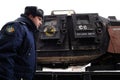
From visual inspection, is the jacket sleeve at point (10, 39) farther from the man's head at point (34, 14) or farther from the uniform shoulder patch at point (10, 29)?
the man's head at point (34, 14)

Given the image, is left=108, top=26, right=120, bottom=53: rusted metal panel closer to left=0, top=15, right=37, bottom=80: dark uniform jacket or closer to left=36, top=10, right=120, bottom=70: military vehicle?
left=36, top=10, right=120, bottom=70: military vehicle

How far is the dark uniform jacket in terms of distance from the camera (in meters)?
2.60

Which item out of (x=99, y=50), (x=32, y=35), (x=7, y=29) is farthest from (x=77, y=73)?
(x=7, y=29)

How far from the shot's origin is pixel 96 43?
5.47m

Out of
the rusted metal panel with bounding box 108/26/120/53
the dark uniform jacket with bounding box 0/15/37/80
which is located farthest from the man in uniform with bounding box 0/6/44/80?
the rusted metal panel with bounding box 108/26/120/53

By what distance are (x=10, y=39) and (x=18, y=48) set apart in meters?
0.14

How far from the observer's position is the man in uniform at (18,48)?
261 cm

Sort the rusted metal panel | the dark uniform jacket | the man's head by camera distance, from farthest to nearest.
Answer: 1. the rusted metal panel
2. the man's head
3. the dark uniform jacket

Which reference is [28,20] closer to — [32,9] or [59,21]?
[32,9]

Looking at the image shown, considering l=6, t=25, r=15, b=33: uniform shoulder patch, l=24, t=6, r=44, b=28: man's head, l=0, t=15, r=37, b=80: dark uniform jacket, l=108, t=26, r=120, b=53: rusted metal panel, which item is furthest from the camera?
l=108, t=26, r=120, b=53: rusted metal panel

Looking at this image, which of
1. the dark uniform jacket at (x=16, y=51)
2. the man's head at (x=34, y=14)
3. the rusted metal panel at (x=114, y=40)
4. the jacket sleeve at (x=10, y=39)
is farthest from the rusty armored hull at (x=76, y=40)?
the jacket sleeve at (x=10, y=39)

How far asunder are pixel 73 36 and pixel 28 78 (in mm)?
2807

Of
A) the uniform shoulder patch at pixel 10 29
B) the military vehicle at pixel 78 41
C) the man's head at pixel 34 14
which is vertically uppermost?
the man's head at pixel 34 14

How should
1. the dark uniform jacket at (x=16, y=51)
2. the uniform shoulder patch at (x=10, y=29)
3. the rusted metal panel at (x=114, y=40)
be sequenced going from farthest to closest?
1. the rusted metal panel at (x=114, y=40)
2. the uniform shoulder patch at (x=10, y=29)
3. the dark uniform jacket at (x=16, y=51)
